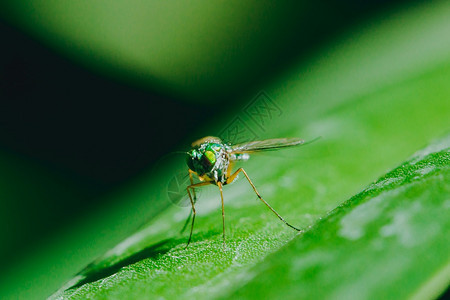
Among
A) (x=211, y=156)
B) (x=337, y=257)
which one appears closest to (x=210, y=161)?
(x=211, y=156)

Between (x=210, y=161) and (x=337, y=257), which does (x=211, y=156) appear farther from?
(x=337, y=257)

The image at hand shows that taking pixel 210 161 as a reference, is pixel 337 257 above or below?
below

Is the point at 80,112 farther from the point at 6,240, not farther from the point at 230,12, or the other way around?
the point at 230,12

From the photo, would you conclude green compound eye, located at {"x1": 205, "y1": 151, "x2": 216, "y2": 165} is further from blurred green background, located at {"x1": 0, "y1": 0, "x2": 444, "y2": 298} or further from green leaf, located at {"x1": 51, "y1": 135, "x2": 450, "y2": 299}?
blurred green background, located at {"x1": 0, "y1": 0, "x2": 444, "y2": 298}

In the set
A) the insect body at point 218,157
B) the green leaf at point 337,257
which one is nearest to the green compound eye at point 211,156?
the insect body at point 218,157

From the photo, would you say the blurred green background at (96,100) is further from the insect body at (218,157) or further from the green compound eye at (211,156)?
the green compound eye at (211,156)
